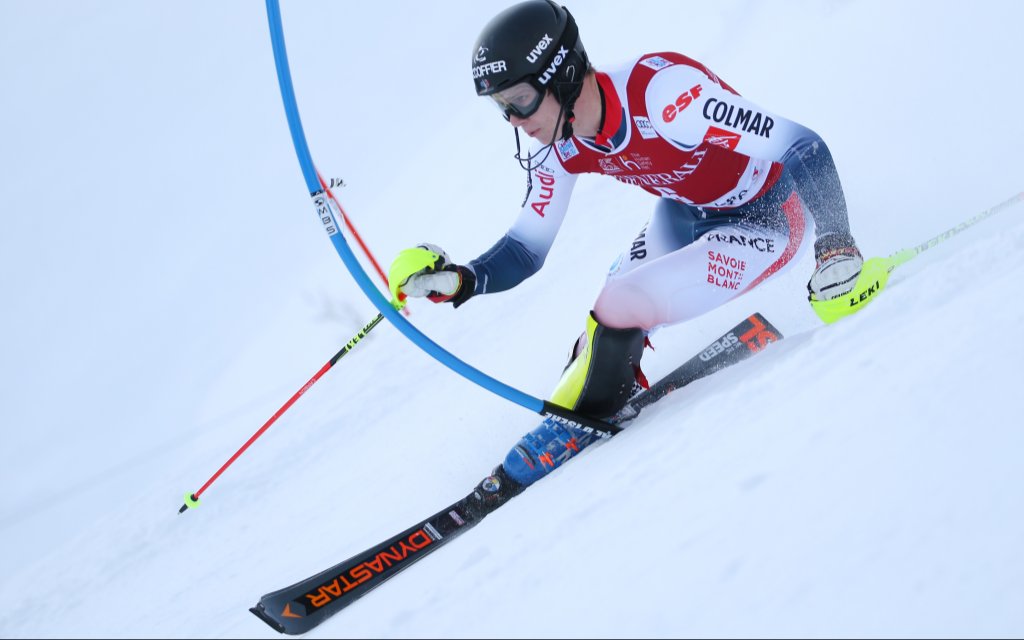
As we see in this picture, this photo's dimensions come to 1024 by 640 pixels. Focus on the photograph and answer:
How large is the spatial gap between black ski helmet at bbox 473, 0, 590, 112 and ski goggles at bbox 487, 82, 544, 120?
0.02 meters

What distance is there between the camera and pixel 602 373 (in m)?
2.95

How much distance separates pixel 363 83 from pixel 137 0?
3.41m

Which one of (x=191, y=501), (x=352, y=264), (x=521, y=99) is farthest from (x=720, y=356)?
(x=191, y=501)

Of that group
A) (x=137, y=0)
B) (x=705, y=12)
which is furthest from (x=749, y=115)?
(x=137, y=0)

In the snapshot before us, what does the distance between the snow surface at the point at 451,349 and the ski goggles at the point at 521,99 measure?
1.13 m

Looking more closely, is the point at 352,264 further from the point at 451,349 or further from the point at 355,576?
the point at 451,349

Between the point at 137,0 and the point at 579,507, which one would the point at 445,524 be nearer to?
the point at 579,507

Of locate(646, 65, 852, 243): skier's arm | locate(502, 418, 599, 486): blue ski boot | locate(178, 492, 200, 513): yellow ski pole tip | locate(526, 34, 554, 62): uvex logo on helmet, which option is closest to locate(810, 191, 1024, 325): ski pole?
locate(646, 65, 852, 243): skier's arm

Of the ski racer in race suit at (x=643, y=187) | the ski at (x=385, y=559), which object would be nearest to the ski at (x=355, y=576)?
the ski at (x=385, y=559)

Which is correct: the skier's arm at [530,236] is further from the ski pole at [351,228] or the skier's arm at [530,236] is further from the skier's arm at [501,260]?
the ski pole at [351,228]

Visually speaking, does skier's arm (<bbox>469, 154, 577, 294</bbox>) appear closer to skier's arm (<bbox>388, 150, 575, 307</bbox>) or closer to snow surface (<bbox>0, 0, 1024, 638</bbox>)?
skier's arm (<bbox>388, 150, 575, 307</bbox>)

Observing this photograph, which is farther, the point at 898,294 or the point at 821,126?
the point at 821,126

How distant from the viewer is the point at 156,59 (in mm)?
10250

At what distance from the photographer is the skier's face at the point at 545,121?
2.64m
